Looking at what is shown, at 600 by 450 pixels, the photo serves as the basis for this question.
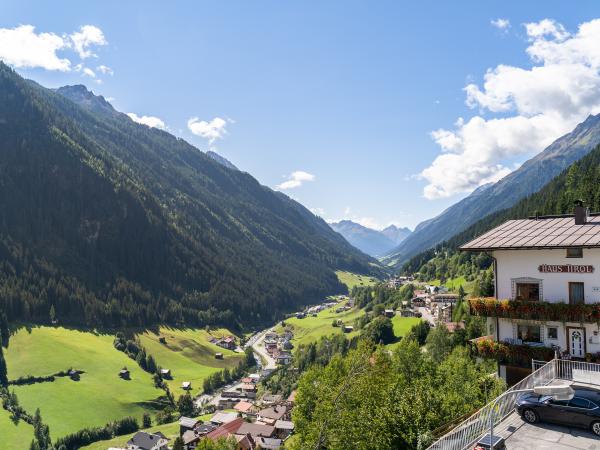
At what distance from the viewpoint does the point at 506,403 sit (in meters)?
24.4

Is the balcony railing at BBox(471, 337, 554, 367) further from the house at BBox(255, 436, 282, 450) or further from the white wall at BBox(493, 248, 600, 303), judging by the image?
the house at BBox(255, 436, 282, 450)

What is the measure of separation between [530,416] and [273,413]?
5524 inches

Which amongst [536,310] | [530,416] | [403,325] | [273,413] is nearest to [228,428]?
[273,413]

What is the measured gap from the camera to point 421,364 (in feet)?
224

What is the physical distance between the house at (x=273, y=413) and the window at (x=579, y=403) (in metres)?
134

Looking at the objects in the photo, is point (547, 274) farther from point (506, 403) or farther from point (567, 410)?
point (567, 410)

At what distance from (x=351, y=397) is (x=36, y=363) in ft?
643

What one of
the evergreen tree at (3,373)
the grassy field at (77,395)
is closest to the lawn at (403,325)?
the grassy field at (77,395)

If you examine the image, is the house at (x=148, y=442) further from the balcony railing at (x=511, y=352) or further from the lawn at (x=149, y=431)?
the balcony railing at (x=511, y=352)

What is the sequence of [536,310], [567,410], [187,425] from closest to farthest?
[567,410]
[536,310]
[187,425]

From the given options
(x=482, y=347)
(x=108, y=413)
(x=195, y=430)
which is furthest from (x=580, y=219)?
(x=108, y=413)

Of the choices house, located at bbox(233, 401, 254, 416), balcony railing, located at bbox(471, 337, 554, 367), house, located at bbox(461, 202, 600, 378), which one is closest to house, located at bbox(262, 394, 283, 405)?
house, located at bbox(233, 401, 254, 416)

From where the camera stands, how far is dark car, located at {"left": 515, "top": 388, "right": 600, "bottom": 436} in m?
21.2

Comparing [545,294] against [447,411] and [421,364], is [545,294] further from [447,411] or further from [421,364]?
[421,364]
